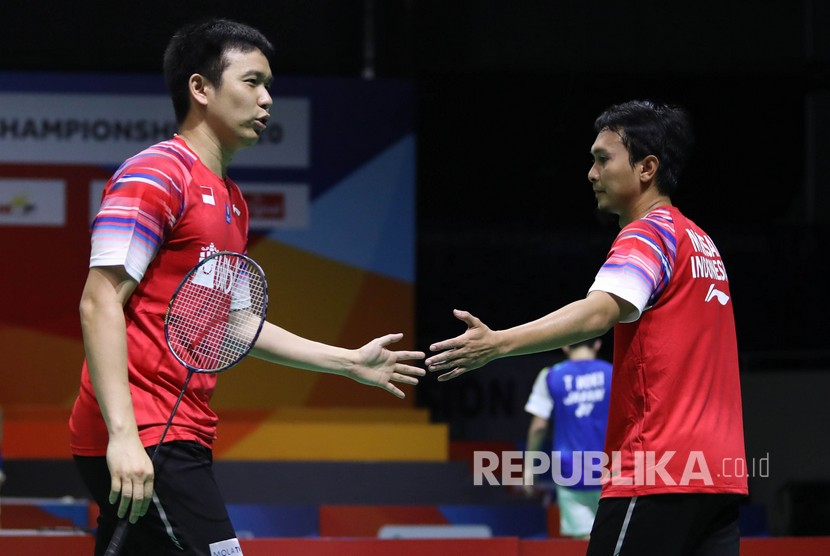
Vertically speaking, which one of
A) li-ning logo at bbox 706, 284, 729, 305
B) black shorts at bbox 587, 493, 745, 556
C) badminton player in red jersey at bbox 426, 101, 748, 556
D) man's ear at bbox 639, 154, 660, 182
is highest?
man's ear at bbox 639, 154, 660, 182

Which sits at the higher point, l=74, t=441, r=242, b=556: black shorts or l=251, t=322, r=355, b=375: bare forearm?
l=251, t=322, r=355, b=375: bare forearm

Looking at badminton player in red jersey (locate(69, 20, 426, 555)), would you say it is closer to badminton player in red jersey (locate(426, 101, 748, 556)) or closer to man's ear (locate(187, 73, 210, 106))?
man's ear (locate(187, 73, 210, 106))

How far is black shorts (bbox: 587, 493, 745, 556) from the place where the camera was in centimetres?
252

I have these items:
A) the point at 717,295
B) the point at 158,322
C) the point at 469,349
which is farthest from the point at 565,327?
the point at 158,322

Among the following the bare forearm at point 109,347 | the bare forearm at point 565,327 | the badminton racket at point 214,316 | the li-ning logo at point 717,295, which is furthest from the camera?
the li-ning logo at point 717,295

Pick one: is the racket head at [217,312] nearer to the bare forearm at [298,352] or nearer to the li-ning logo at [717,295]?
the bare forearm at [298,352]

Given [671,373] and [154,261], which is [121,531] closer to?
[154,261]

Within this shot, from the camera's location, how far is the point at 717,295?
8.68 feet

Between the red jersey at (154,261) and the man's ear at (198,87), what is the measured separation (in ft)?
0.53

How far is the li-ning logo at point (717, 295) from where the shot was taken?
2.62m

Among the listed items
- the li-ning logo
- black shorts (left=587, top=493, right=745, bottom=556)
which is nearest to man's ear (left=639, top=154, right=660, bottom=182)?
the li-ning logo

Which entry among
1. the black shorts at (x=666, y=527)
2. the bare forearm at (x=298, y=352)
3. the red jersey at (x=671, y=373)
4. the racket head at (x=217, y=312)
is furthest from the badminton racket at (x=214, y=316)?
the black shorts at (x=666, y=527)

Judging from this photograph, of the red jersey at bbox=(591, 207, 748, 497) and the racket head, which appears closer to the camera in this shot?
the racket head

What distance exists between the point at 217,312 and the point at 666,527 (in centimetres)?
104
